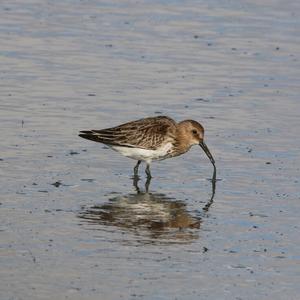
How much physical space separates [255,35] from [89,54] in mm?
4446

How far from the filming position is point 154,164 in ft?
57.5

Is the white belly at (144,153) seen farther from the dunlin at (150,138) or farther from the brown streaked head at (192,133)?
the brown streaked head at (192,133)

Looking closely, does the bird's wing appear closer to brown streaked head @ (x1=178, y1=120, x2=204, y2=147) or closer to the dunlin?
the dunlin

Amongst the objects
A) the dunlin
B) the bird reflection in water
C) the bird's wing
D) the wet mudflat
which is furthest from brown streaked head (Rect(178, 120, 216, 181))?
the bird reflection in water

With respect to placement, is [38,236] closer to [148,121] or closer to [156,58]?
[148,121]

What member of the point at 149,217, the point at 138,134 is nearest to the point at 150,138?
the point at 138,134

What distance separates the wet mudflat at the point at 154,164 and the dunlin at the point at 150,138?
0.28 metres

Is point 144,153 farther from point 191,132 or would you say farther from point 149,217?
point 149,217

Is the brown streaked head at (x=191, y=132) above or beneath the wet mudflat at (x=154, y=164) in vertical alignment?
above

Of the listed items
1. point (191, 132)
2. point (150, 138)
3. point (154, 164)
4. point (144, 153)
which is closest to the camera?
point (144, 153)

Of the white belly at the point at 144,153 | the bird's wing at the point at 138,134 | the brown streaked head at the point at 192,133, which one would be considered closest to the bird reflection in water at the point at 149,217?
the white belly at the point at 144,153

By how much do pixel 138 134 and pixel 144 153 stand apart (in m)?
0.38

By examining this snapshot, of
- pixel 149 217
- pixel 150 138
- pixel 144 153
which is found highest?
pixel 150 138

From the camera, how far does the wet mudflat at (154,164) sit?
38.6 ft
